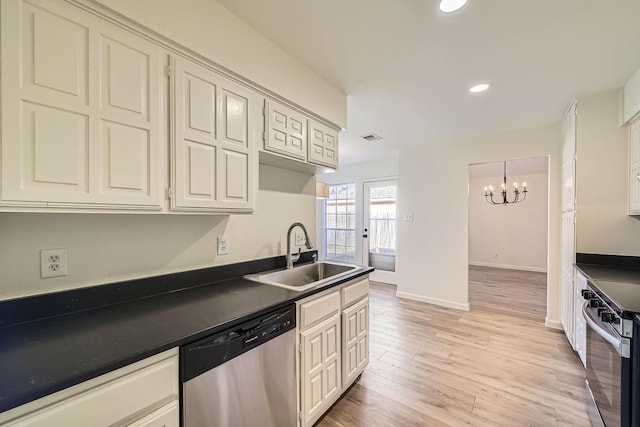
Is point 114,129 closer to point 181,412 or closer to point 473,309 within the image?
point 181,412

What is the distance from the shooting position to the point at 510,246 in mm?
6336

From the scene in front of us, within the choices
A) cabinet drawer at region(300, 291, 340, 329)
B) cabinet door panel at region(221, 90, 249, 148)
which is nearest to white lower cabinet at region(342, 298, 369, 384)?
cabinet drawer at region(300, 291, 340, 329)

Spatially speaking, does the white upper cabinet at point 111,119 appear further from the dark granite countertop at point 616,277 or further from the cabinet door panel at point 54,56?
the dark granite countertop at point 616,277

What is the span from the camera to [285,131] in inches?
72.1

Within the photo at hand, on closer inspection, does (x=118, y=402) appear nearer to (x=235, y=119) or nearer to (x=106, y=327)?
(x=106, y=327)

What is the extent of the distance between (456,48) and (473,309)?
11.2 feet

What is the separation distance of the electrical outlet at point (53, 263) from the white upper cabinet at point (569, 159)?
150 inches

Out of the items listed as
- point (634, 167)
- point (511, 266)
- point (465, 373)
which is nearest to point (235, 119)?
point (465, 373)

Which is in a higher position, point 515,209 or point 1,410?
point 515,209

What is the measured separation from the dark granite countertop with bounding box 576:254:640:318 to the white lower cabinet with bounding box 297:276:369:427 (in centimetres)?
143

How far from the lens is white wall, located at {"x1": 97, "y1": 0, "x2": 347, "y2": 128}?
1187mm

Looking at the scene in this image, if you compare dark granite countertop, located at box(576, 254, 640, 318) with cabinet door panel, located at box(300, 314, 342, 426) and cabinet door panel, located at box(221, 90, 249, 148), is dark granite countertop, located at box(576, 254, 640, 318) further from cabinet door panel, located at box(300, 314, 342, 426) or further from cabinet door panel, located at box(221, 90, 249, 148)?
cabinet door panel, located at box(221, 90, 249, 148)

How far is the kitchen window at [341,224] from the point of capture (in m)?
5.59

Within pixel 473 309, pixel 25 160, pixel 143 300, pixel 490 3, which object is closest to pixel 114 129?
pixel 25 160
